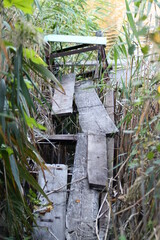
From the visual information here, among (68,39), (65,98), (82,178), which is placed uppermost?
(68,39)

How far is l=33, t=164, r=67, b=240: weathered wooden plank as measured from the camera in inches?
97.8

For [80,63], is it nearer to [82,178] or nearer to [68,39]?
[68,39]

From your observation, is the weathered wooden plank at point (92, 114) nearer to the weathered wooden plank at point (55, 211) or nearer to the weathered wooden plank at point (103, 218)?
the weathered wooden plank at point (55, 211)

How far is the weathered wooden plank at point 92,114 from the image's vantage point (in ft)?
10.9

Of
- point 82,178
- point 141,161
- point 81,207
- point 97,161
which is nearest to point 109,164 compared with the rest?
point 97,161

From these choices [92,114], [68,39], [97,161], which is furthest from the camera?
[68,39]

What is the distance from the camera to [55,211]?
8.67 ft

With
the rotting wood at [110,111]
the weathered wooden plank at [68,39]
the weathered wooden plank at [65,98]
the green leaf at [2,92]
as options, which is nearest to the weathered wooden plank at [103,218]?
the rotting wood at [110,111]

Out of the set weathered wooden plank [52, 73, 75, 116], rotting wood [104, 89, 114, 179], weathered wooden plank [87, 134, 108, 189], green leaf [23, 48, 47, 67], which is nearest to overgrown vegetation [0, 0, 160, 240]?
green leaf [23, 48, 47, 67]

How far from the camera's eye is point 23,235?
2.38 metres

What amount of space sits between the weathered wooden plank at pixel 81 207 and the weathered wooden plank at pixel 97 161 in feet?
0.15

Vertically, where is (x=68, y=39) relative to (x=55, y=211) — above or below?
above

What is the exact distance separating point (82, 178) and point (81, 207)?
260 mm

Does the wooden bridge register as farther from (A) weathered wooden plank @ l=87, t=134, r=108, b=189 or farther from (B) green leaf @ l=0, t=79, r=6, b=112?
(B) green leaf @ l=0, t=79, r=6, b=112
